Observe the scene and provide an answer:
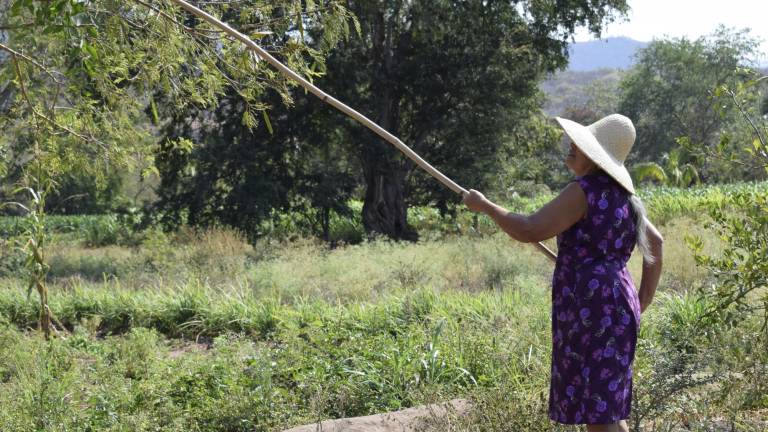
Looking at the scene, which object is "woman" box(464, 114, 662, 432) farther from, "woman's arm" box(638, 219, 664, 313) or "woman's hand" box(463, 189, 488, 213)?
"woman's arm" box(638, 219, 664, 313)

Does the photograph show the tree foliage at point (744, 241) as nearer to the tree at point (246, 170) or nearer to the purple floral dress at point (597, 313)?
the purple floral dress at point (597, 313)

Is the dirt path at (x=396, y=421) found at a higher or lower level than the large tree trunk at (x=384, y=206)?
higher

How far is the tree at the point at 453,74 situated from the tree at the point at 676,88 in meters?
34.6

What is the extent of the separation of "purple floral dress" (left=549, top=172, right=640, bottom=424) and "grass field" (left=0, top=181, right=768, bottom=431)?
973 millimetres

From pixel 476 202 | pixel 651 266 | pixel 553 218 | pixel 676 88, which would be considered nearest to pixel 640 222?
pixel 651 266

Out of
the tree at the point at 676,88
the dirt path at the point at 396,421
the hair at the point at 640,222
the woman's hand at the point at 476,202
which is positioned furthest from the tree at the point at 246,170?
the tree at the point at 676,88

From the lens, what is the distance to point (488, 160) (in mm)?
18547

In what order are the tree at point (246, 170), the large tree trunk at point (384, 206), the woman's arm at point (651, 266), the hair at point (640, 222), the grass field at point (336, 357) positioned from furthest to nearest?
1. the large tree trunk at point (384, 206)
2. the tree at point (246, 170)
3. the grass field at point (336, 357)
4. the woman's arm at point (651, 266)
5. the hair at point (640, 222)

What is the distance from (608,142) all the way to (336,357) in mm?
2948

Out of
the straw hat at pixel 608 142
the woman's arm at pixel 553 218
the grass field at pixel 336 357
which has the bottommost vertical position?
the grass field at pixel 336 357

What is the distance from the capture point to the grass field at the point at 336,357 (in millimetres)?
4312

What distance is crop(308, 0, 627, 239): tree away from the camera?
17.6 metres

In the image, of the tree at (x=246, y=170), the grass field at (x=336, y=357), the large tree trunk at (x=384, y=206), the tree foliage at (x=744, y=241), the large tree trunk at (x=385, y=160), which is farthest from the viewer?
the large tree trunk at (x=384, y=206)

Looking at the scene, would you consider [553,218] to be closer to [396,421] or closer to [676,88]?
[396,421]
